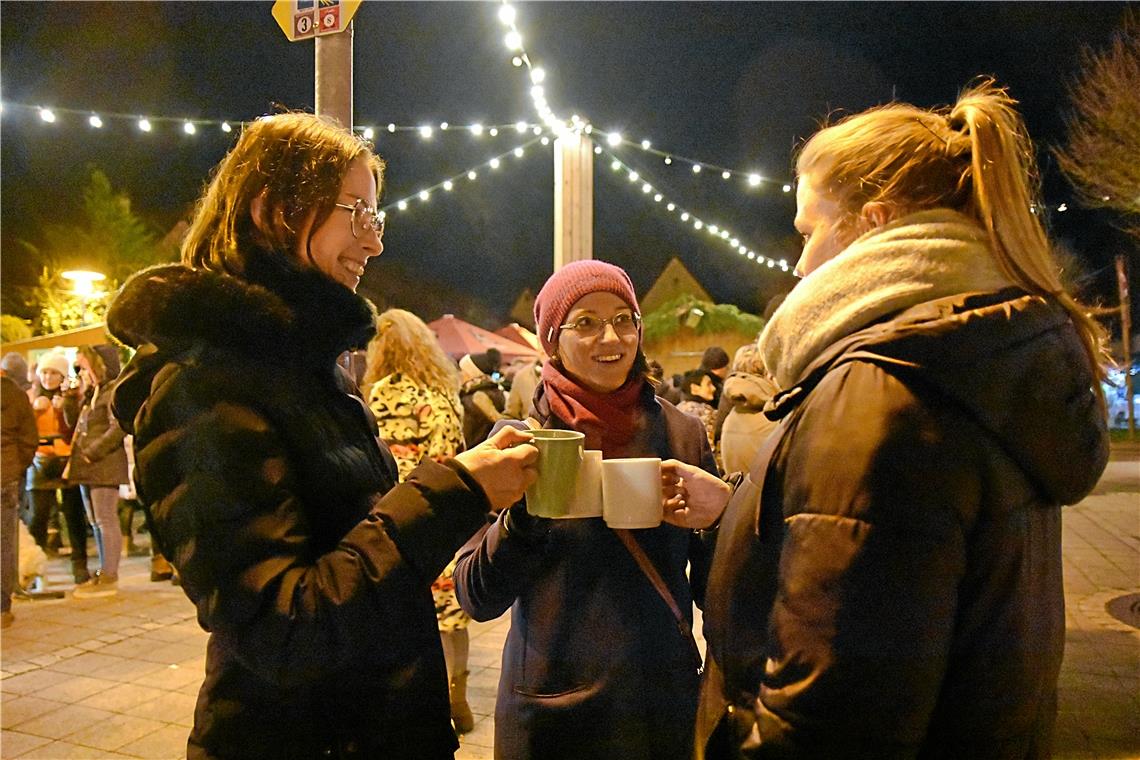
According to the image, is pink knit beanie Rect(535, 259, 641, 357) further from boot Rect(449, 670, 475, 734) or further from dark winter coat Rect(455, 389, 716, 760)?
boot Rect(449, 670, 475, 734)

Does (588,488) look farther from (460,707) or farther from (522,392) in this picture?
(522,392)

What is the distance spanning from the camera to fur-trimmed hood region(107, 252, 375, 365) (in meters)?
1.28

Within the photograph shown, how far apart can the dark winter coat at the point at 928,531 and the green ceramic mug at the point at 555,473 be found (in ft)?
1.63

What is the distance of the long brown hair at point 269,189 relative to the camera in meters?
1.44

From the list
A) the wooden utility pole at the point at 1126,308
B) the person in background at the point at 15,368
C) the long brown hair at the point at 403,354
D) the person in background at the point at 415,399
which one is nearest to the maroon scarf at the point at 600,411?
the person in background at the point at 415,399

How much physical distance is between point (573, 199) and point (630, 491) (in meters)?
6.06

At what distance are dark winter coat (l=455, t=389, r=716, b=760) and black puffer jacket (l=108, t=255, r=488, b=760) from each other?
407 mm

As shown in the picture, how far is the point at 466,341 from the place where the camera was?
15.1 m

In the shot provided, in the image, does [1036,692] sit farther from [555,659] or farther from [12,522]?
[12,522]

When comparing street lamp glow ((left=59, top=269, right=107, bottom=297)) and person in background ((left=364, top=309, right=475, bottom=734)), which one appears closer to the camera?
person in background ((left=364, top=309, right=475, bottom=734))

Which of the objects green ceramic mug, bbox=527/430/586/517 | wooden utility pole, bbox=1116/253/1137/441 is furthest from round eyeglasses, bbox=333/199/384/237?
wooden utility pole, bbox=1116/253/1137/441

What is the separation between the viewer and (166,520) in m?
1.18

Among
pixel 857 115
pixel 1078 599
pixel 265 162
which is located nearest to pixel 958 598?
pixel 857 115

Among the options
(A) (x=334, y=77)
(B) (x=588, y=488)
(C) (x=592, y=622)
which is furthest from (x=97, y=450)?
(B) (x=588, y=488)
